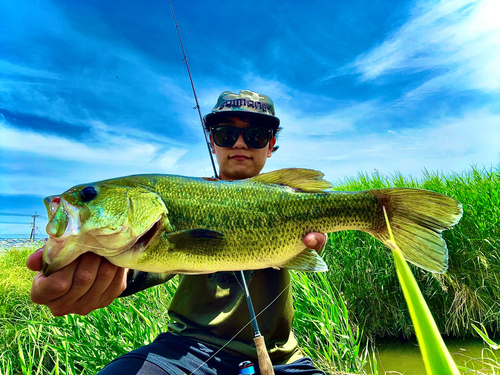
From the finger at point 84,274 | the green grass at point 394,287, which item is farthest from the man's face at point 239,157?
the green grass at point 394,287

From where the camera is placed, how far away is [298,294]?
3.97 m

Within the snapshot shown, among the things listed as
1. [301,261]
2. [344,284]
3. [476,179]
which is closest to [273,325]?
[301,261]

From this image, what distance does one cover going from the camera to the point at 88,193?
5.45ft

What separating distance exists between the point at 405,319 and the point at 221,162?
4.79m

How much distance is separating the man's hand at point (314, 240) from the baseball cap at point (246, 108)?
1562 mm

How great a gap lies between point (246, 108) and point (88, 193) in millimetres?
1769

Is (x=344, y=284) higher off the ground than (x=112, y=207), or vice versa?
(x=112, y=207)

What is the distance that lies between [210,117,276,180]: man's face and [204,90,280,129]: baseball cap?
0.25 ft

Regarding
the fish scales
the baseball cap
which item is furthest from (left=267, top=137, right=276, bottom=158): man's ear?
the fish scales

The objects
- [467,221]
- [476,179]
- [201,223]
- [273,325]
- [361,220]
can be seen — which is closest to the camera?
[201,223]

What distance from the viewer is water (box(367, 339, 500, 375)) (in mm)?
4805

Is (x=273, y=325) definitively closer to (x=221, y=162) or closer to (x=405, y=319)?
(x=221, y=162)

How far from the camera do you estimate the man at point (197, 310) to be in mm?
1690

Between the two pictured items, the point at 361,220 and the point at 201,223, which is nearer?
the point at 201,223
